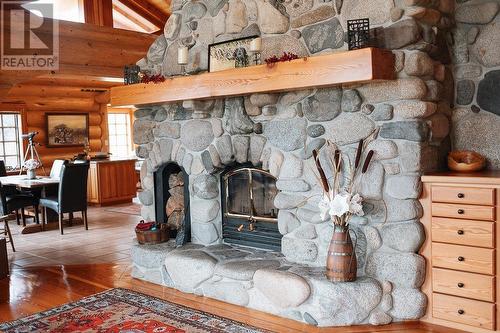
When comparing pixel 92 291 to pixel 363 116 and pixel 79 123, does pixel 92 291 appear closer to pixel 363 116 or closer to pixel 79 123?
pixel 363 116

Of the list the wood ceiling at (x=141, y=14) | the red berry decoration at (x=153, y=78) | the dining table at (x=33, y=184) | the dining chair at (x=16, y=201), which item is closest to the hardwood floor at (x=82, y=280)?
the dining table at (x=33, y=184)

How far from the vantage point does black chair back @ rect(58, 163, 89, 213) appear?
6891mm

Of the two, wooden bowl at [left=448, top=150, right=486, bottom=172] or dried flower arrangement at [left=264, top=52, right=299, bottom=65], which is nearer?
wooden bowl at [left=448, top=150, right=486, bottom=172]

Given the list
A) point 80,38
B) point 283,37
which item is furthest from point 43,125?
point 283,37

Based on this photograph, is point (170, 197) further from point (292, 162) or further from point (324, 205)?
point (324, 205)

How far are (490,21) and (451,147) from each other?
897 millimetres

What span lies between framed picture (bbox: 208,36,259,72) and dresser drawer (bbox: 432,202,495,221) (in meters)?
1.79

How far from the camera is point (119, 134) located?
11516 mm

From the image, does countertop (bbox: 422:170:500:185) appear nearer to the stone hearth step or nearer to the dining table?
the stone hearth step

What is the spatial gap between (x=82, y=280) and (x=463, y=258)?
10.6 feet

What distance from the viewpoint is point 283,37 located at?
12.7 feet

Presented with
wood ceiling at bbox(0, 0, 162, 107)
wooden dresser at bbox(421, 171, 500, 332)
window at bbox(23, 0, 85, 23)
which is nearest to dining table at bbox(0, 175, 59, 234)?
wood ceiling at bbox(0, 0, 162, 107)

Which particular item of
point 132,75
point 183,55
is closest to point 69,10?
point 132,75

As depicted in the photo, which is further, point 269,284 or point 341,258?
point 269,284
